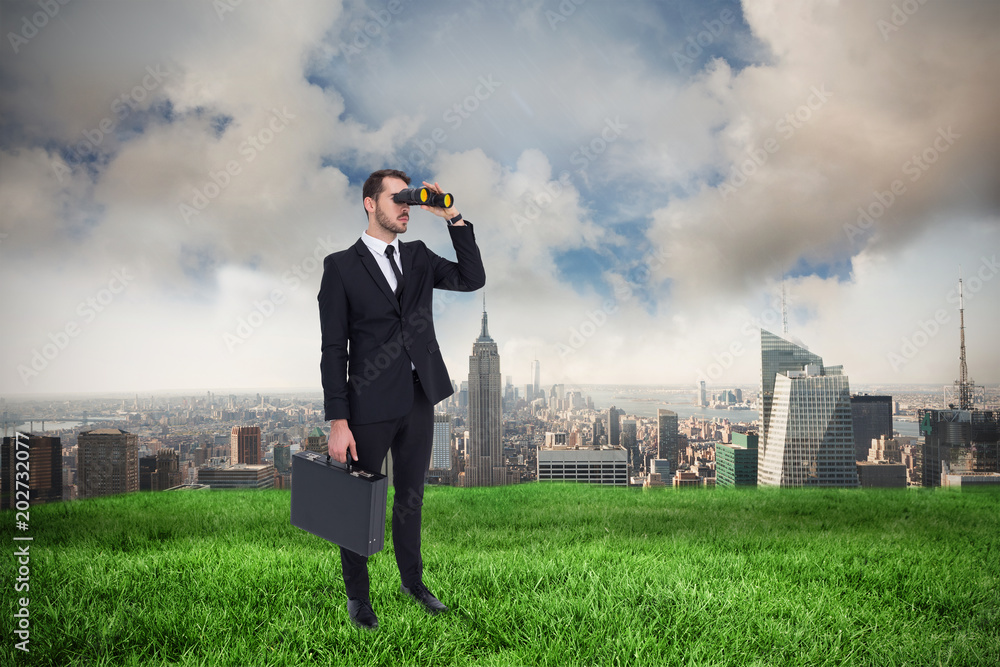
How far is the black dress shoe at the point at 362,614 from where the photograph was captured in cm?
227

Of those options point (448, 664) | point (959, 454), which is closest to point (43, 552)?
point (448, 664)

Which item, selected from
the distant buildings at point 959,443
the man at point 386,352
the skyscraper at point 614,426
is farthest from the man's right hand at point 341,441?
the distant buildings at point 959,443

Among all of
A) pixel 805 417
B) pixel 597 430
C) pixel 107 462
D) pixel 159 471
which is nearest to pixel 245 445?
pixel 159 471

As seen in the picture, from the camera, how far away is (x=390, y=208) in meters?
2.34

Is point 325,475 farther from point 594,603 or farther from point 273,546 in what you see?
point 273,546

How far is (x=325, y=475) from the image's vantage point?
2166 millimetres

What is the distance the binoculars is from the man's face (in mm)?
47

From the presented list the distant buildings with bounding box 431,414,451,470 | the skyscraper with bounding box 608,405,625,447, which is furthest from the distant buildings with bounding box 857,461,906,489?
the distant buildings with bounding box 431,414,451,470

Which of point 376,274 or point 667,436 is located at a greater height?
point 376,274

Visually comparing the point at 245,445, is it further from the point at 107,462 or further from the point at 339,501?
the point at 339,501

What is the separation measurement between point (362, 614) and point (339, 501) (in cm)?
58

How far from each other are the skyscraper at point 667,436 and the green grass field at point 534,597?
7.42 meters

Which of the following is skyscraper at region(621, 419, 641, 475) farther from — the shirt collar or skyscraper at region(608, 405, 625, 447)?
the shirt collar

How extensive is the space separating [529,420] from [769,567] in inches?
376
